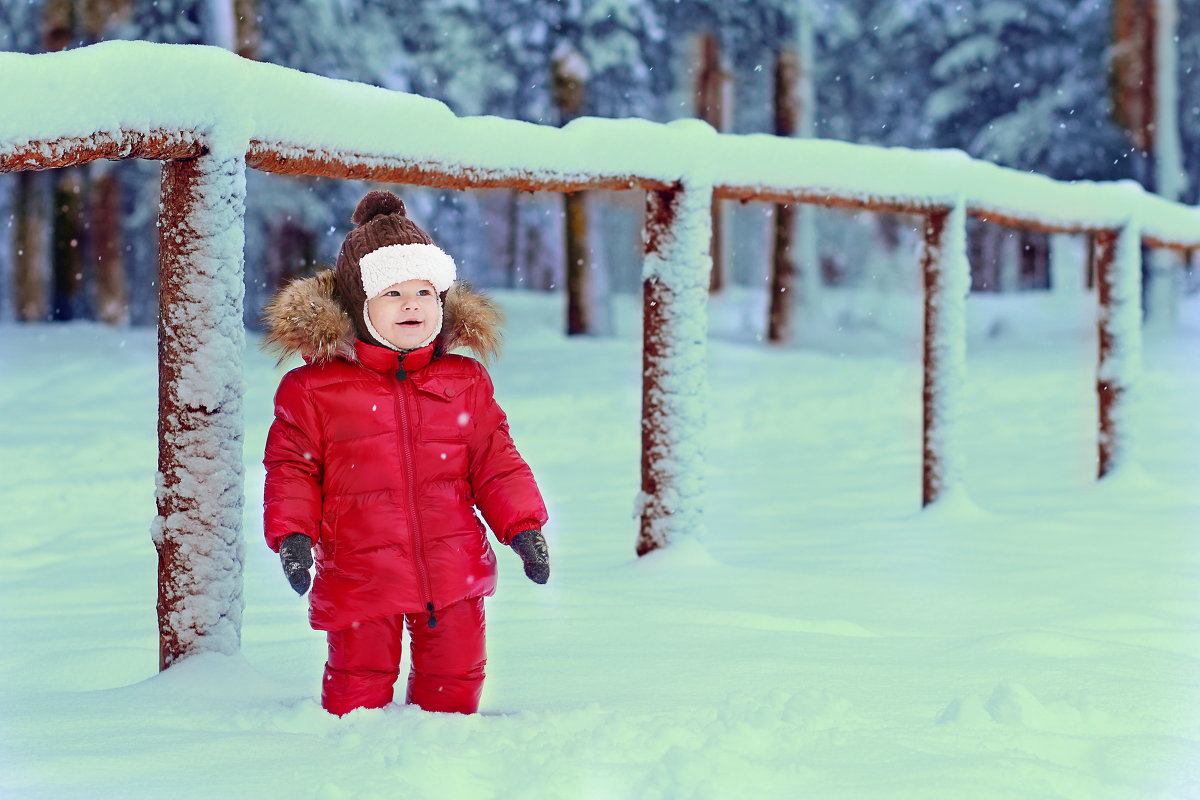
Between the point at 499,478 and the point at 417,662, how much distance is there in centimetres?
51

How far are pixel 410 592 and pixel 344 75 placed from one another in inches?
565

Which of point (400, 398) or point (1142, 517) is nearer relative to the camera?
point (400, 398)

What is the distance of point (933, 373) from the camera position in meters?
5.96

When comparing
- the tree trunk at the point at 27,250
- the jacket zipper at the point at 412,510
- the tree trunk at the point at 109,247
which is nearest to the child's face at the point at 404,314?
the jacket zipper at the point at 412,510

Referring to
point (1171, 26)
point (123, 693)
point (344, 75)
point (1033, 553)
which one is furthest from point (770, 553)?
point (1171, 26)

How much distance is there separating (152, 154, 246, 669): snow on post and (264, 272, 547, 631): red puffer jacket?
17.9 inches

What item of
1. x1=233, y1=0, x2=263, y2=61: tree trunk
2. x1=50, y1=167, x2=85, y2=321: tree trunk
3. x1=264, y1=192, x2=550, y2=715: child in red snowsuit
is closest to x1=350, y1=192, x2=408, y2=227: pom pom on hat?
x1=264, y1=192, x2=550, y2=715: child in red snowsuit

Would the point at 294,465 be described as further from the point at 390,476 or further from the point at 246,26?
the point at 246,26

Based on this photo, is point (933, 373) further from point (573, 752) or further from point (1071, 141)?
point (1071, 141)

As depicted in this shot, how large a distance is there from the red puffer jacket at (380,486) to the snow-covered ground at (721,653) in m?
0.28

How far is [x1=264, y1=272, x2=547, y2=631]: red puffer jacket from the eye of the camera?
278 cm

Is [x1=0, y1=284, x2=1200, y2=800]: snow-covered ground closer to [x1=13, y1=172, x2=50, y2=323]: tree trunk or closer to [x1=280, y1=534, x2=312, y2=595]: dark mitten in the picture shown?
[x1=280, y1=534, x2=312, y2=595]: dark mitten

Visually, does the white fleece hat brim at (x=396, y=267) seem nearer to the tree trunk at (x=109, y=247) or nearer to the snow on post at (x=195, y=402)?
the snow on post at (x=195, y=402)

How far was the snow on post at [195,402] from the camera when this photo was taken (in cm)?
315
